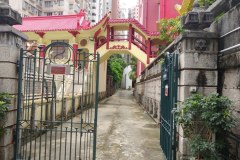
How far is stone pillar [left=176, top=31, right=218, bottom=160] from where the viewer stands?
4.92m

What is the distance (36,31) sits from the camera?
2145 centimetres

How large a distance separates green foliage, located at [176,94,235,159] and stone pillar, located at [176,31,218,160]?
62cm

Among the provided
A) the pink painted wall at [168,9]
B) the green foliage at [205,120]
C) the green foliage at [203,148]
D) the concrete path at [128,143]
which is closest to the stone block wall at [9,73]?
the concrete path at [128,143]

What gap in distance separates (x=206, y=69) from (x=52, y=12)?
4618cm

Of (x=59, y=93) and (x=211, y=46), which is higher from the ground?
(x=211, y=46)

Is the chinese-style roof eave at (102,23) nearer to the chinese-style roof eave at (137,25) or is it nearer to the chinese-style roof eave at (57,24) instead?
the chinese-style roof eave at (57,24)

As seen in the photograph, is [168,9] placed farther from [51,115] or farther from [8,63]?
[8,63]

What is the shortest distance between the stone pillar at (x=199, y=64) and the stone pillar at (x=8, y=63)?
11.4ft

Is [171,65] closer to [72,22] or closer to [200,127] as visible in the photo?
[200,127]

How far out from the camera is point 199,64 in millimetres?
4934

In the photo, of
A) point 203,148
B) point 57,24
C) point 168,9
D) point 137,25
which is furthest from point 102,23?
point 203,148

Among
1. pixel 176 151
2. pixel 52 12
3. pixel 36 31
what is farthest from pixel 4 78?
pixel 52 12

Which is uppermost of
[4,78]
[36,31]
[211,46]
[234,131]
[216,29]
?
[36,31]

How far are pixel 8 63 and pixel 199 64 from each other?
376cm
